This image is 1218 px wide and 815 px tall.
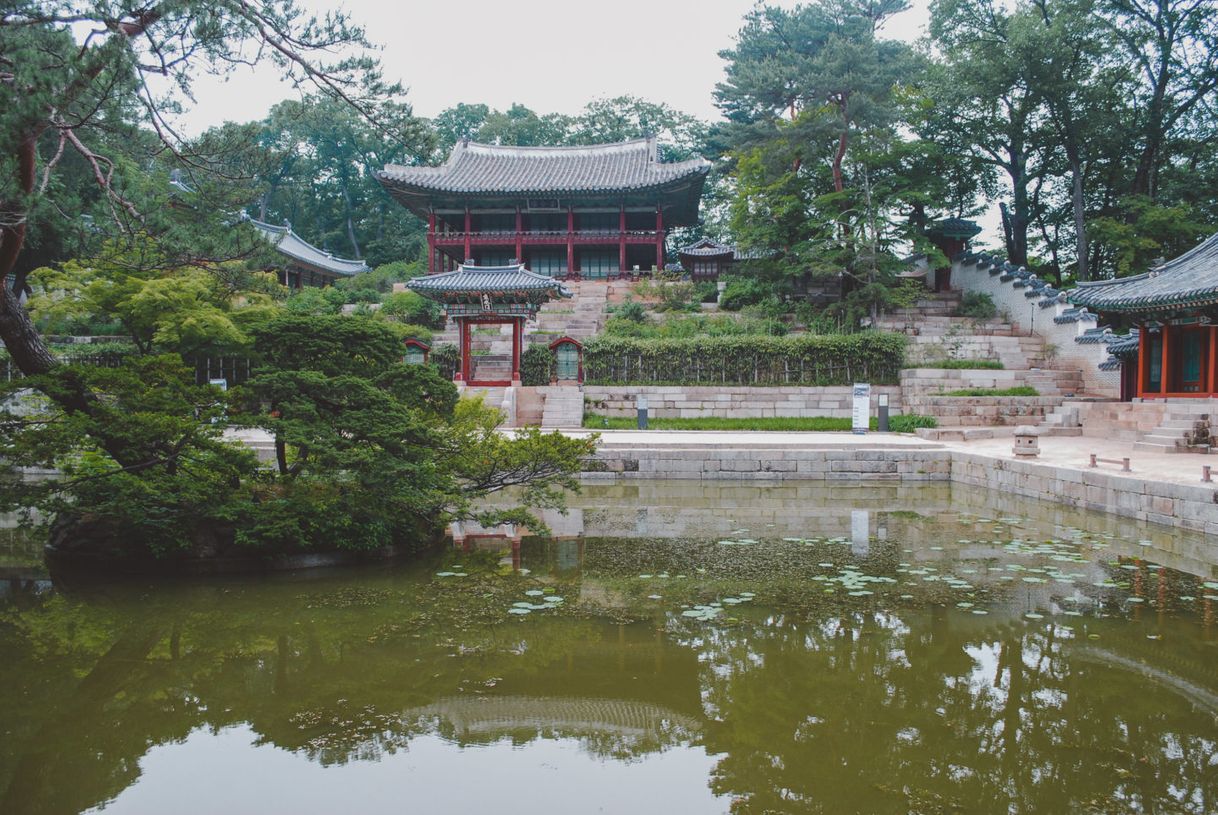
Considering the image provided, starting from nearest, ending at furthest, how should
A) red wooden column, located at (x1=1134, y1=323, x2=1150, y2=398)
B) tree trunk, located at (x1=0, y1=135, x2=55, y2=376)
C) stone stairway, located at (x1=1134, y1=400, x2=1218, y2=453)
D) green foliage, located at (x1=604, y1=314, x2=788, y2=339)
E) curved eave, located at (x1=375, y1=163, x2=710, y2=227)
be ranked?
1. tree trunk, located at (x1=0, y1=135, x2=55, y2=376)
2. stone stairway, located at (x1=1134, y1=400, x2=1218, y2=453)
3. red wooden column, located at (x1=1134, y1=323, x2=1150, y2=398)
4. green foliage, located at (x1=604, y1=314, x2=788, y2=339)
5. curved eave, located at (x1=375, y1=163, x2=710, y2=227)

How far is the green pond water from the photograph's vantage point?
383cm

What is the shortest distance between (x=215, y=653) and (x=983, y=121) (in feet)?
99.4

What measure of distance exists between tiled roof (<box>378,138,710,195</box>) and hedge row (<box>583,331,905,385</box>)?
471 inches

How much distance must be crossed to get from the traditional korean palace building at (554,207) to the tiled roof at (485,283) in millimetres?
8684

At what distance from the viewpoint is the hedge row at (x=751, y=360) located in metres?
20.9

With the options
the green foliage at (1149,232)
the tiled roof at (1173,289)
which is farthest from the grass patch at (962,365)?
the green foliage at (1149,232)

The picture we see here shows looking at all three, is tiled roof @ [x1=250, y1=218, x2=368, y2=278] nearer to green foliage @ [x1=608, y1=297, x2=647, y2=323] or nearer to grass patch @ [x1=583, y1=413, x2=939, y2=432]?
green foliage @ [x1=608, y1=297, x2=647, y2=323]

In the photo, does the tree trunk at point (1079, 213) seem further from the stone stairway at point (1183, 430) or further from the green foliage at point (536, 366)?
the green foliage at point (536, 366)

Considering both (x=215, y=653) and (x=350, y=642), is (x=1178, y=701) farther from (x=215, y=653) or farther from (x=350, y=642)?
(x=215, y=653)

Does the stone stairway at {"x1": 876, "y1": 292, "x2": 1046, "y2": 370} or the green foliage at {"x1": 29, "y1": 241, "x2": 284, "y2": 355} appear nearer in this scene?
the green foliage at {"x1": 29, "y1": 241, "x2": 284, "y2": 355}

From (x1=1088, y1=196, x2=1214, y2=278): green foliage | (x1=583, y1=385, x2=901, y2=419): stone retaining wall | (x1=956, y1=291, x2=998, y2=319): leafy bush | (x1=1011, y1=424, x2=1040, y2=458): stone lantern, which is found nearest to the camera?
(x1=1011, y1=424, x2=1040, y2=458): stone lantern

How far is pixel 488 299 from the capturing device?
21.7m

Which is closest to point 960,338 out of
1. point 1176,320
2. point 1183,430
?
point 1176,320

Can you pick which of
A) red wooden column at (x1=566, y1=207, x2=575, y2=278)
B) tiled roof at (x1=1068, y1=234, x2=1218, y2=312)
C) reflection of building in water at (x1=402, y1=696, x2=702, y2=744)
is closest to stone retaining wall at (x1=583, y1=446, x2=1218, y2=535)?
tiled roof at (x1=1068, y1=234, x2=1218, y2=312)
